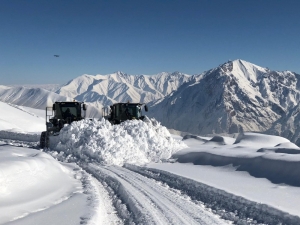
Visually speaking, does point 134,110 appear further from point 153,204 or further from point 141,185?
point 153,204

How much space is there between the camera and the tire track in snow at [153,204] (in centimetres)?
721

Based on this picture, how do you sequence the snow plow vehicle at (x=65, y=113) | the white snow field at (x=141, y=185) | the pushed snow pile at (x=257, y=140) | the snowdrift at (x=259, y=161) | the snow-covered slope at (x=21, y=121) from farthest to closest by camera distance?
1. the snow-covered slope at (x=21, y=121)
2. the pushed snow pile at (x=257, y=140)
3. the snow plow vehicle at (x=65, y=113)
4. the snowdrift at (x=259, y=161)
5. the white snow field at (x=141, y=185)

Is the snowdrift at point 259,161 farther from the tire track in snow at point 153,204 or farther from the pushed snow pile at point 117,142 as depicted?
the tire track in snow at point 153,204

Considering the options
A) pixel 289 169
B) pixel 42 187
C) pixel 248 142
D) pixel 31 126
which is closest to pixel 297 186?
pixel 289 169

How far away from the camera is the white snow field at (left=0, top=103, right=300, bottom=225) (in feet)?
24.0

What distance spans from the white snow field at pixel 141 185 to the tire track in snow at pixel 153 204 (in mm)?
21

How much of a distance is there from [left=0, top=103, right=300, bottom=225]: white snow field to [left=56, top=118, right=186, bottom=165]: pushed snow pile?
→ 5 cm

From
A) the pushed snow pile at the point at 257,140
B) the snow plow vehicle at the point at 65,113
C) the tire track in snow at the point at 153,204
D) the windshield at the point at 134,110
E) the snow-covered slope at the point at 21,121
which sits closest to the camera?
the tire track in snow at the point at 153,204

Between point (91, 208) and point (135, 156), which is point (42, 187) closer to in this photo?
point (91, 208)

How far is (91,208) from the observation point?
7.85 metres

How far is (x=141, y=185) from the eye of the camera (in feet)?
35.4

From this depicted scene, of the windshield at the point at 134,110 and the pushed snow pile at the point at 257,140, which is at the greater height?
the windshield at the point at 134,110

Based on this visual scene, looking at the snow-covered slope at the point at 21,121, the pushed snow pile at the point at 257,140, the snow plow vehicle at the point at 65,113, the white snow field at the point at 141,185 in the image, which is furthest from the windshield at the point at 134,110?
the snow-covered slope at the point at 21,121

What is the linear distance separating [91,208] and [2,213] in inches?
73.6
